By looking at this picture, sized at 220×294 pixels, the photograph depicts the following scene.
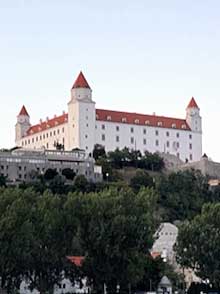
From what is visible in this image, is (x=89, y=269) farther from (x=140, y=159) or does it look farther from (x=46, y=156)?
(x=140, y=159)

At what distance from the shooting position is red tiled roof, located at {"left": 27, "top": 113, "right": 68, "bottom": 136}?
13274 centimetres

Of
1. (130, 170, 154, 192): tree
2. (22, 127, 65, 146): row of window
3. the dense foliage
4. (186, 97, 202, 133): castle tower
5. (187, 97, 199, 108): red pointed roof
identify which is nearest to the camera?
the dense foliage

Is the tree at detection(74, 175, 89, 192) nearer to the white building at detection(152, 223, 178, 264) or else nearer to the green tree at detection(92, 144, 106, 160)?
the white building at detection(152, 223, 178, 264)

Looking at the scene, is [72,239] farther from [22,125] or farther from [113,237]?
[22,125]

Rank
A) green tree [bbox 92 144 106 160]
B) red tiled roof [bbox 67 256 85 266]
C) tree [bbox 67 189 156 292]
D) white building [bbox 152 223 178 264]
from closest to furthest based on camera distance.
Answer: tree [bbox 67 189 156 292] < red tiled roof [bbox 67 256 85 266] < white building [bbox 152 223 178 264] < green tree [bbox 92 144 106 160]

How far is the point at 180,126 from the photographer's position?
141125 millimetres

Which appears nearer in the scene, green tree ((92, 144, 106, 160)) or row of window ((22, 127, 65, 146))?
green tree ((92, 144, 106, 160))

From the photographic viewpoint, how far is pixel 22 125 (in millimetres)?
144125

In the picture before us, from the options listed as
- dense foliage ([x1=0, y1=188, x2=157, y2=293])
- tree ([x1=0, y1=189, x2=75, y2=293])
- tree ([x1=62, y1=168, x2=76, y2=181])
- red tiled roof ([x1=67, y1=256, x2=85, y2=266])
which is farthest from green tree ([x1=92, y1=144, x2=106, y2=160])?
tree ([x1=0, y1=189, x2=75, y2=293])

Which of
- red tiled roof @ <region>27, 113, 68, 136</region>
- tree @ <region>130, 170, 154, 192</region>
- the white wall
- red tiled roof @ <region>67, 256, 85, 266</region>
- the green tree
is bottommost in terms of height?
red tiled roof @ <region>67, 256, 85, 266</region>

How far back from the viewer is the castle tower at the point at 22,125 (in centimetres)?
14288

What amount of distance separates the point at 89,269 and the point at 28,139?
265 feet

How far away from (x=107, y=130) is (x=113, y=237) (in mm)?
71215

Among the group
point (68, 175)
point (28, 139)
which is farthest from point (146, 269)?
point (28, 139)
